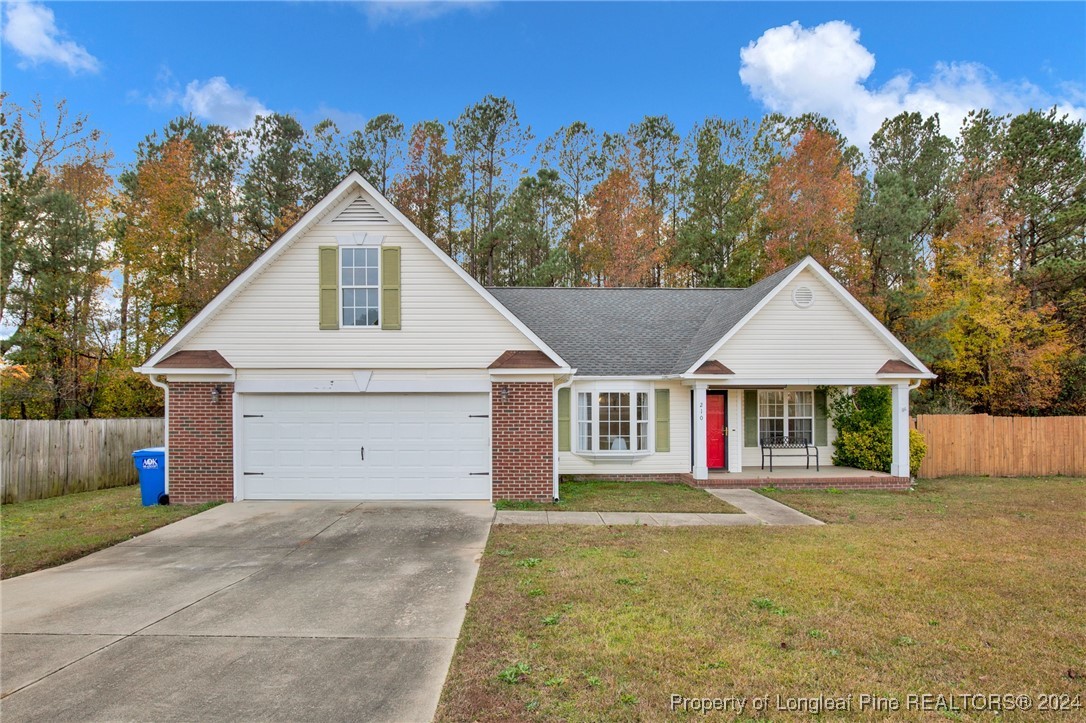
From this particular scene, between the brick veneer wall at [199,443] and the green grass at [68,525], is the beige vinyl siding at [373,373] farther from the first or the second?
the green grass at [68,525]

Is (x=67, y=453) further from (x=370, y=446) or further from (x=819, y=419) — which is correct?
(x=819, y=419)

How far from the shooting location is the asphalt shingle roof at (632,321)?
14.3 m

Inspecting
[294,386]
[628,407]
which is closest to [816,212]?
[628,407]

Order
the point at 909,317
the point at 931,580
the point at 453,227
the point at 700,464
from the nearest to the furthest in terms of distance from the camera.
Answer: the point at 931,580, the point at 700,464, the point at 909,317, the point at 453,227

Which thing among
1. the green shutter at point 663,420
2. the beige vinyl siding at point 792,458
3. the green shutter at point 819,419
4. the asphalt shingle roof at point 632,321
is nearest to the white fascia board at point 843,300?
the asphalt shingle roof at point 632,321

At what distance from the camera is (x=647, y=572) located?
6461 mm

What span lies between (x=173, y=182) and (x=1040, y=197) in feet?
114

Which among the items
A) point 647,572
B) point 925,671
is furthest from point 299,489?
point 925,671

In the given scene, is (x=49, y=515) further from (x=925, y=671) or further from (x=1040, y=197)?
(x=1040, y=197)

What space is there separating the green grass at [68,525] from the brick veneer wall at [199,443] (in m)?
0.33

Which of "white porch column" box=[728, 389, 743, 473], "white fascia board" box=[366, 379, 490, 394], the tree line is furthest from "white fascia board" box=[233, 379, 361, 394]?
the tree line

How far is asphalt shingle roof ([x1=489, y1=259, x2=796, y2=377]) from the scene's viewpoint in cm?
1429

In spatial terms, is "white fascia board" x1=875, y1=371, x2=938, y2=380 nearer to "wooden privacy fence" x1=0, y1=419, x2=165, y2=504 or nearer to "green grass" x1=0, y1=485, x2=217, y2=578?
"green grass" x1=0, y1=485, x2=217, y2=578

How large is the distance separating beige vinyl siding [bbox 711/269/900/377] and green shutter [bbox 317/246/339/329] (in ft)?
28.8
